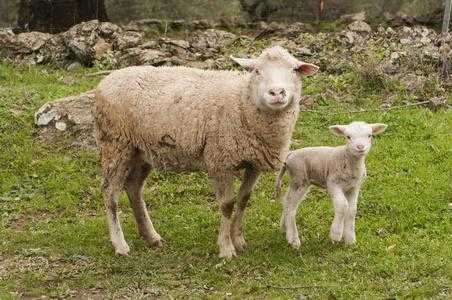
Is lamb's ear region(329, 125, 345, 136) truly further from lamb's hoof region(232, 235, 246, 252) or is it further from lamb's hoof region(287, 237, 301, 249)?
lamb's hoof region(232, 235, 246, 252)

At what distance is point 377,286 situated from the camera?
772cm

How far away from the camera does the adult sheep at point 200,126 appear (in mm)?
8406

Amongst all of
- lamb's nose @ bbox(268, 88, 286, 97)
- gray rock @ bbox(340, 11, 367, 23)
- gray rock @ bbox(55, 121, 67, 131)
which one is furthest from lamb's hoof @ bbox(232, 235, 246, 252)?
gray rock @ bbox(340, 11, 367, 23)

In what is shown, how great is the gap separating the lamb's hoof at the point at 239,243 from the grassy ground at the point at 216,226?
0.12 meters

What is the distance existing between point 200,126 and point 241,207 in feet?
3.29

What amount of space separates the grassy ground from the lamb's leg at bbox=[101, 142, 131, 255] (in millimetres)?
176

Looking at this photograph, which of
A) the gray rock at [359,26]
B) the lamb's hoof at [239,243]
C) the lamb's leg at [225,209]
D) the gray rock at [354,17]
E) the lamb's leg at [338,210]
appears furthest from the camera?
the gray rock at [354,17]

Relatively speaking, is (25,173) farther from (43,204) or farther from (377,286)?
(377,286)

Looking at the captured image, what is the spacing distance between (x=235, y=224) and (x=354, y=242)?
1269 millimetres

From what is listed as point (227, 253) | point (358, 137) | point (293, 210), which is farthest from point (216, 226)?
point (358, 137)

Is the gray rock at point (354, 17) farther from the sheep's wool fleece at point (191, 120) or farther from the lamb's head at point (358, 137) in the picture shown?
the lamb's head at point (358, 137)

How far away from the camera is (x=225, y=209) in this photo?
877 cm

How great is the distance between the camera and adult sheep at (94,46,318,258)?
331 inches

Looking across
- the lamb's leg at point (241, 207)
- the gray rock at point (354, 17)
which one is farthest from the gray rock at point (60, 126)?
the gray rock at point (354, 17)
